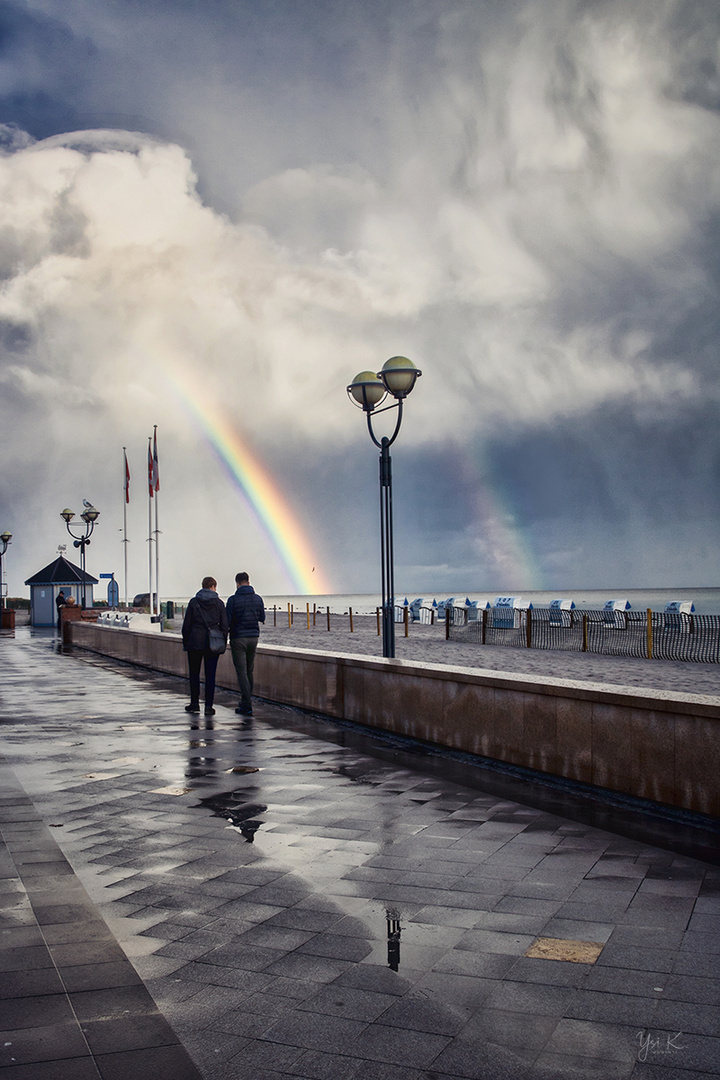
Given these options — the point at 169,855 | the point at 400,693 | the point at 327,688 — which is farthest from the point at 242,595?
the point at 169,855

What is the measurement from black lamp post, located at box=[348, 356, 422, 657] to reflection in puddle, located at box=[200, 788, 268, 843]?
548cm

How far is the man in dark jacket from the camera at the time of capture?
11.7 meters

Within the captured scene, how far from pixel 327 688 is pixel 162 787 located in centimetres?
416

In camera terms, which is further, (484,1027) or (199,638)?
(199,638)

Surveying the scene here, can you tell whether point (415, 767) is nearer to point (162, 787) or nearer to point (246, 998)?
point (162, 787)

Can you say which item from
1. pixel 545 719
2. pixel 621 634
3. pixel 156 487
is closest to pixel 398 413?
pixel 545 719

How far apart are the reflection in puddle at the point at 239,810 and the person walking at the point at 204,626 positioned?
199 inches

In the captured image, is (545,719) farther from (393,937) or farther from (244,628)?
(244,628)

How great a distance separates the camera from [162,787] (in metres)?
7.13

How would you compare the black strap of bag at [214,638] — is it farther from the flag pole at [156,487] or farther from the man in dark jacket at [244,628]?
the flag pole at [156,487]

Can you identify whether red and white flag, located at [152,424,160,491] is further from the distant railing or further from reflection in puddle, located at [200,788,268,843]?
reflection in puddle, located at [200,788,268,843]

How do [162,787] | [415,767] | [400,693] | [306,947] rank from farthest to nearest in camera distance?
[400,693] → [415,767] → [162,787] → [306,947]

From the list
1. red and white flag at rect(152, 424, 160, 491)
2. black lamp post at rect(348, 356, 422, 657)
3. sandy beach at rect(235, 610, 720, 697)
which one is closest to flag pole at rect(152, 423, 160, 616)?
red and white flag at rect(152, 424, 160, 491)

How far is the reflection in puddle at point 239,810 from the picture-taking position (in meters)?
5.74
